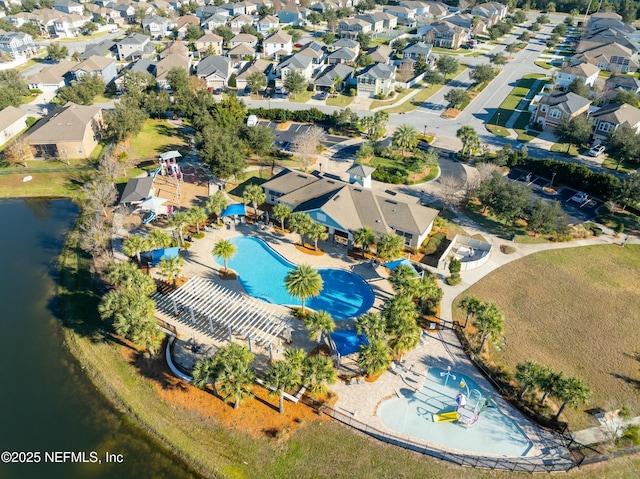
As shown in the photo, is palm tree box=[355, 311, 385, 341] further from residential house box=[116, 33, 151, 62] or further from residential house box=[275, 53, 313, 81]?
residential house box=[116, 33, 151, 62]

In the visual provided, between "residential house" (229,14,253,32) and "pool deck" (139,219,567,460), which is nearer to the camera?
"pool deck" (139,219,567,460)

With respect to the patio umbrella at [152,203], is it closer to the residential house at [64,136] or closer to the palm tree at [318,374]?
the residential house at [64,136]

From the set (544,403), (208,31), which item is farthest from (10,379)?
(208,31)

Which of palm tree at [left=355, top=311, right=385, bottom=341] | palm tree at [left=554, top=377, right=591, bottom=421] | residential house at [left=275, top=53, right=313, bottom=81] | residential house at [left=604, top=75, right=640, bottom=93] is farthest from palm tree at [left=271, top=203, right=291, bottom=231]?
residential house at [left=604, top=75, right=640, bottom=93]

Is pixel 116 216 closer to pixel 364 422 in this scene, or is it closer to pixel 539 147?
pixel 364 422

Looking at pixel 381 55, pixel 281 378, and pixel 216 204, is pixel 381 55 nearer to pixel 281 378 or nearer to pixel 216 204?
pixel 216 204

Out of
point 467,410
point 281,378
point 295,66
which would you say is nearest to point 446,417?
point 467,410
